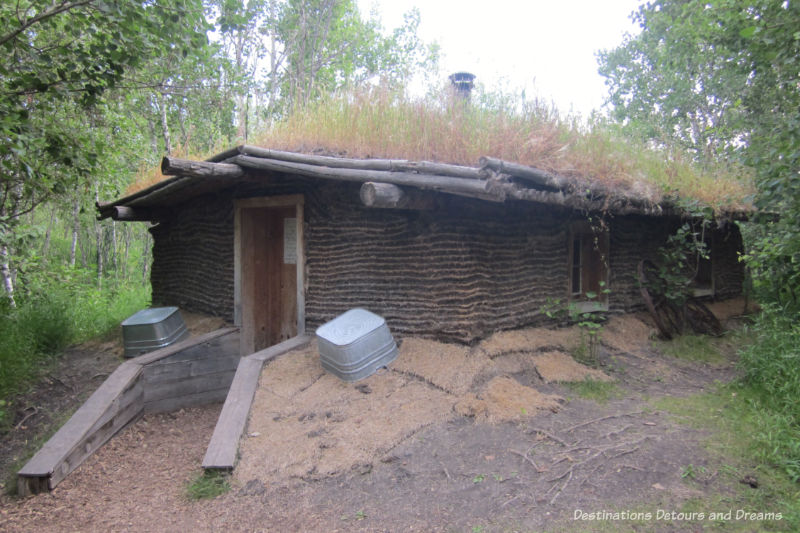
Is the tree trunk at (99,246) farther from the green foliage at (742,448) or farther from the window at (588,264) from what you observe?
the green foliage at (742,448)

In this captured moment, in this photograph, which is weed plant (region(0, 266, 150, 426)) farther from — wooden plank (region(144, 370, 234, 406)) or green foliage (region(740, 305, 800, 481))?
green foliage (region(740, 305, 800, 481))

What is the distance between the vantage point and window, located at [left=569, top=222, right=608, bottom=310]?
259 inches

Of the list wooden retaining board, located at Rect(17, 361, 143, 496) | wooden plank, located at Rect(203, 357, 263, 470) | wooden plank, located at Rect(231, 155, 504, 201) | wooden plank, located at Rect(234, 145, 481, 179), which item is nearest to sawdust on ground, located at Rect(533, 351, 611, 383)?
wooden plank, located at Rect(231, 155, 504, 201)

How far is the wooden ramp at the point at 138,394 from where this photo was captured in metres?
4.12

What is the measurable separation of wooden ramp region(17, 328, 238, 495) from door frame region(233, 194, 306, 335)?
0.50 meters

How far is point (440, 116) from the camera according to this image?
222 inches

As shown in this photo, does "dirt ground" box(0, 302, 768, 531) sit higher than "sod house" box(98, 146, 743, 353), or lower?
lower

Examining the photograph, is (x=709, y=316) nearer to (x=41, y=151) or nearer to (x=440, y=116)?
(x=440, y=116)

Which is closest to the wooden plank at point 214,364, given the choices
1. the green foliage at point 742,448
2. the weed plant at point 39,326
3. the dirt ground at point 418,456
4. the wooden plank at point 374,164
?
the dirt ground at point 418,456

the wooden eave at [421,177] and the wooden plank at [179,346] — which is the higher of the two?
the wooden eave at [421,177]

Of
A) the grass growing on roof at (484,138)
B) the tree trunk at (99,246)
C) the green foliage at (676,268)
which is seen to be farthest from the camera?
the tree trunk at (99,246)

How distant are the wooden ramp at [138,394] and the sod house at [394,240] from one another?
1.72ft

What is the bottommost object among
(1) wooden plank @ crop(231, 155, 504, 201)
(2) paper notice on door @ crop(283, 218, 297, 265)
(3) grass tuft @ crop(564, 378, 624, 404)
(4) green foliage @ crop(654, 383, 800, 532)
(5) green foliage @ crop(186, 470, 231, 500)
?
(5) green foliage @ crop(186, 470, 231, 500)

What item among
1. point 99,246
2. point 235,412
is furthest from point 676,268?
point 99,246
